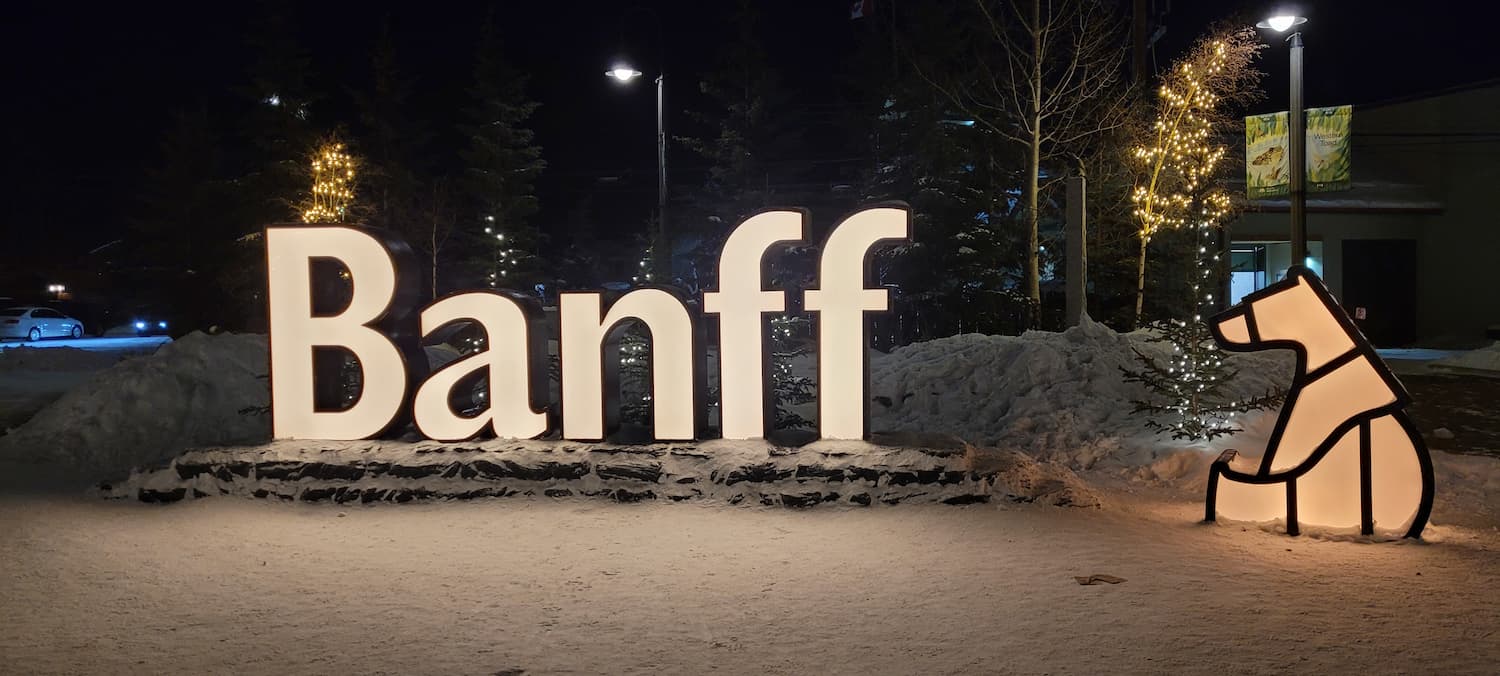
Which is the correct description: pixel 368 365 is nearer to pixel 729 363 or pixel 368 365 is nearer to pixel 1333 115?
pixel 729 363

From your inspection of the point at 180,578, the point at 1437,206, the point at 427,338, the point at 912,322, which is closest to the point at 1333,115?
the point at 1437,206

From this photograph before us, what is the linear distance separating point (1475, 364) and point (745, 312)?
1612 cm

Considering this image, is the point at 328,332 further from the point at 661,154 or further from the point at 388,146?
the point at 388,146

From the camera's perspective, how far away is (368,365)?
10031 millimetres

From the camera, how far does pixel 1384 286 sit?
96.6 ft

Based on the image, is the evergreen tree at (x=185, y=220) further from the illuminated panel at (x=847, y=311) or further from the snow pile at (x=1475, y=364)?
the snow pile at (x=1475, y=364)

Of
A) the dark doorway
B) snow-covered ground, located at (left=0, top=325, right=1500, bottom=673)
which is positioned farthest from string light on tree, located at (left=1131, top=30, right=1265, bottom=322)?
snow-covered ground, located at (left=0, top=325, right=1500, bottom=673)

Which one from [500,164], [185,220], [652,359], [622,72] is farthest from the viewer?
[185,220]

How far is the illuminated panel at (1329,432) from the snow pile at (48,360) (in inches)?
953

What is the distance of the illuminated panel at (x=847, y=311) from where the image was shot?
9477mm

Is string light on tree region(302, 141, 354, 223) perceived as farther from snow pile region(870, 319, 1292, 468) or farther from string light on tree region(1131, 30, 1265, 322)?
string light on tree region(1131, 30, 1265, 322)

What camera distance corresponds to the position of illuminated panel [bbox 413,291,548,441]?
994 cm

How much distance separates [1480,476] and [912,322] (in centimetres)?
1661

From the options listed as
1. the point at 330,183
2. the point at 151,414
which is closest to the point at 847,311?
the point at 151,414
